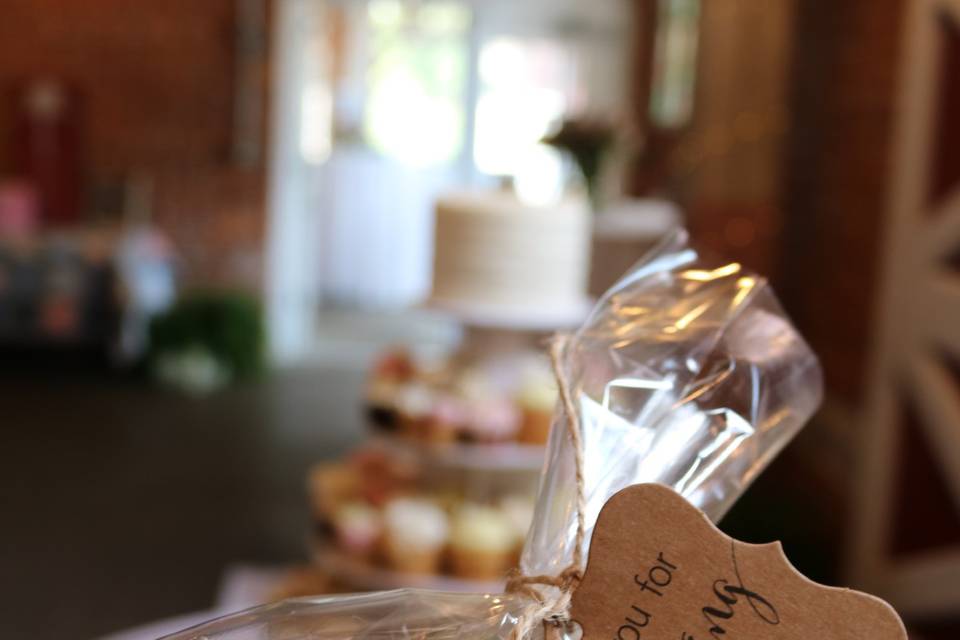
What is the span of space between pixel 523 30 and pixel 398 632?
7.93 meters

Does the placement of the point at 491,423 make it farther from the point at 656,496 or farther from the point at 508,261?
the point at 656,496

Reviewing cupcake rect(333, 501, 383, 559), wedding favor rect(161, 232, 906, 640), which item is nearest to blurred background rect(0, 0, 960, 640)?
cupcake rect(333, 501, 383, 559)

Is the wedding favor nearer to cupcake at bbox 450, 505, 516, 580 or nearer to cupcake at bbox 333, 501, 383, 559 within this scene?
cupcake at bbox 450, 505, 516, 580

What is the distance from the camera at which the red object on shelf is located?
22.1 feet

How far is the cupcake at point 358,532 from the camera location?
216 cm

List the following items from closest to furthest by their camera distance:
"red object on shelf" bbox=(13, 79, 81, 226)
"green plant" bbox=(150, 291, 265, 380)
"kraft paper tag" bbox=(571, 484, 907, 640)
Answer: "kraft paper tag" bbox=(571, 484, 907, 640) < "green plant" bbox=(150, 291, 265, 380) < "red object on shelf" bbox=(13, 79, 81, 226)

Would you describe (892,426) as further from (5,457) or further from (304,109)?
(304,109)

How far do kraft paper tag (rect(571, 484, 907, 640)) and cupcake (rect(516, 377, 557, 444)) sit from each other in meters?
1.62

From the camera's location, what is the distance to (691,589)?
1.76 ft

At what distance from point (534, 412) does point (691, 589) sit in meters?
1.69

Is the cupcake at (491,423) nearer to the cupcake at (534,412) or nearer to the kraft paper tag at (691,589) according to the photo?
the cupcake at (534,412)

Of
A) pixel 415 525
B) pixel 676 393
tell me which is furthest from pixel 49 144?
pixel 676 393

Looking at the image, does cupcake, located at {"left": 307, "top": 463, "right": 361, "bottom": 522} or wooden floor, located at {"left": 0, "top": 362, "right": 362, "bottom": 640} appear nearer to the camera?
cupcake, located at {"left": 307, "top": 463, "right": 361, "bottom": 522}

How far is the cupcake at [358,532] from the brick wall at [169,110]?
4.89 meters
